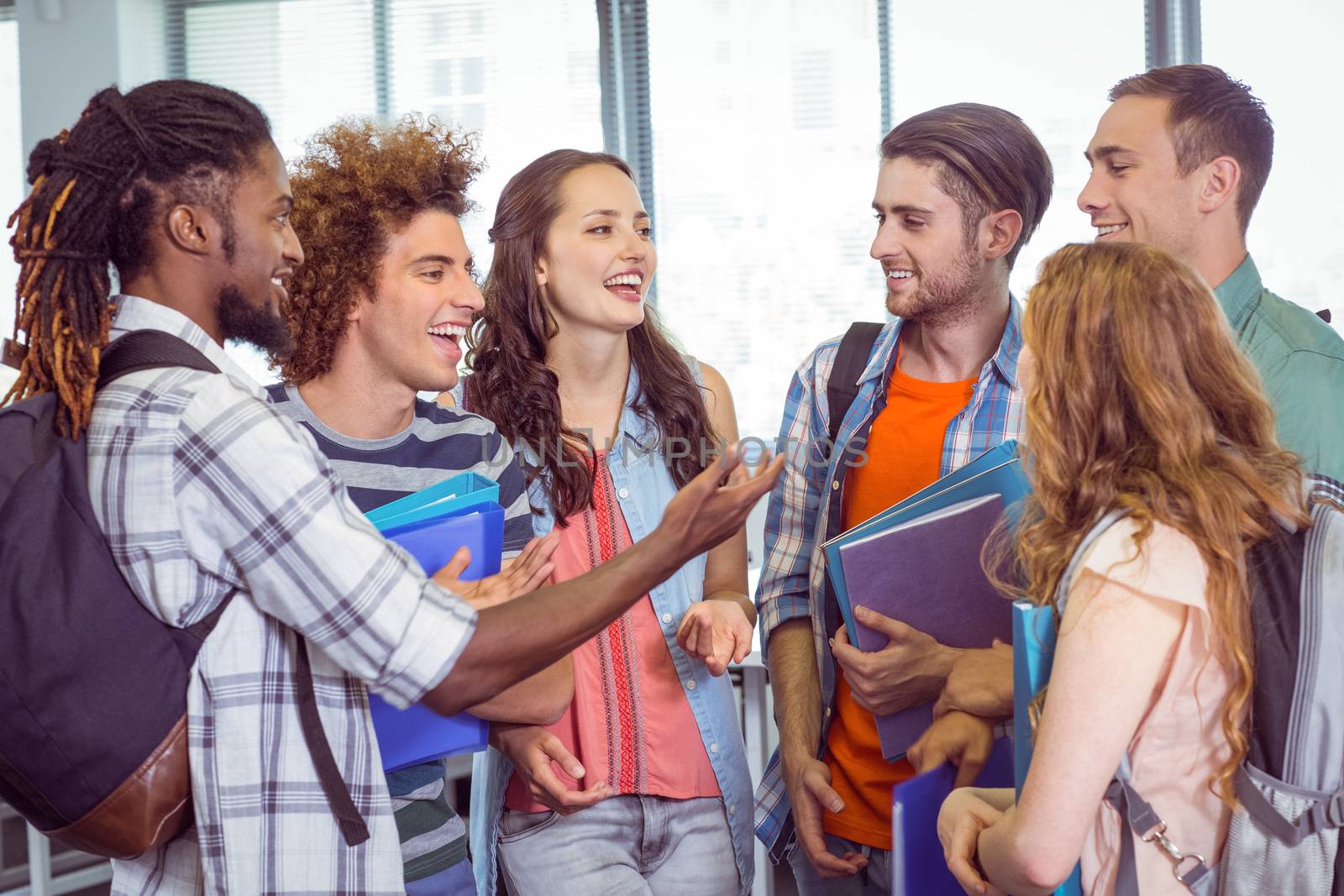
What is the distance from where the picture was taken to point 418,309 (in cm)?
168

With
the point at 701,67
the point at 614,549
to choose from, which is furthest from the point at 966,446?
the point at 701,67

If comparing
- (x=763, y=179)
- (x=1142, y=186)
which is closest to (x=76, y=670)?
(x=1142, y=186)

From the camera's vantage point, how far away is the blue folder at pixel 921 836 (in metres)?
1.36

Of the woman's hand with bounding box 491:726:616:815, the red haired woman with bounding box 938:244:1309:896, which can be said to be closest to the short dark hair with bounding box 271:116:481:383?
the woman's hand with bounding box 491:726:616:815

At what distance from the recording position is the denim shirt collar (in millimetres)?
1845

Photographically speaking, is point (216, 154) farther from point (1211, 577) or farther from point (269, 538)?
point (1211, 577)

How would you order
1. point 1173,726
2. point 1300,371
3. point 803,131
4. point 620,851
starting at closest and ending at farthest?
point 1173,726
point 1300,371
point 620,851
point 803,131

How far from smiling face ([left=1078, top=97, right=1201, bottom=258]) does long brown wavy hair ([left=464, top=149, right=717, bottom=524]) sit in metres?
0.78

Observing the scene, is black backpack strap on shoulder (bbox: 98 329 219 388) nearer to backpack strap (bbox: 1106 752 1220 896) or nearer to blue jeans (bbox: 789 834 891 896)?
backpack strap (bbox: 1106 752 1220 896)

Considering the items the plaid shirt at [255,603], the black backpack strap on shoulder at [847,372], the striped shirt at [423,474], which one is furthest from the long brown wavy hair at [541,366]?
the plaid shirt at [255,603]

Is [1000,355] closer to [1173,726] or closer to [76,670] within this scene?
[1173,726]

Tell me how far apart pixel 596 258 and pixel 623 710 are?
800 mm

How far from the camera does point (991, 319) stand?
196cm

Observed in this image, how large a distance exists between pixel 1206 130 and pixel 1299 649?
1201mm
